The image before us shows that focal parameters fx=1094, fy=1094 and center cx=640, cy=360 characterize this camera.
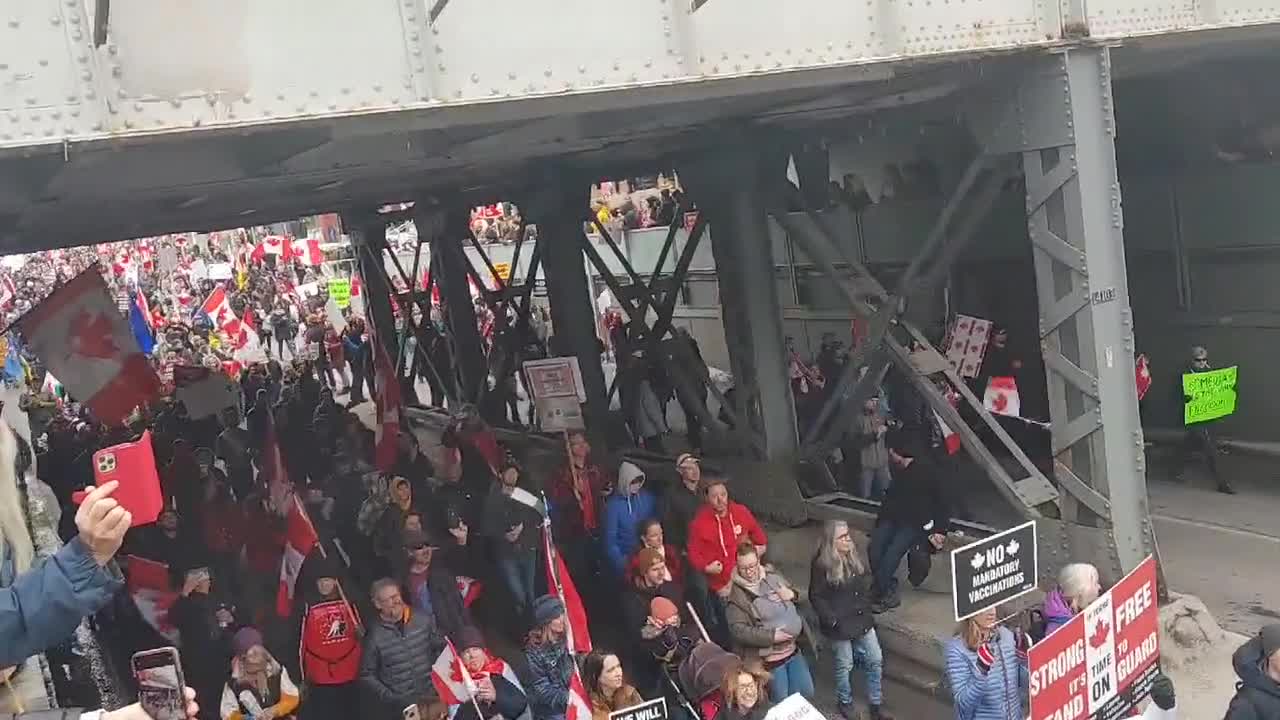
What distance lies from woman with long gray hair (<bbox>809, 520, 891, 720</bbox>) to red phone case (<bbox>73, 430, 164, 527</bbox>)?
14.0 feet

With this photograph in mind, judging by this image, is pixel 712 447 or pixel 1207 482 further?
pixel 712 447

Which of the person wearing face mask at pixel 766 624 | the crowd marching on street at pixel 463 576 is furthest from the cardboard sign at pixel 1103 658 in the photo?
the person wearing face mask at pixel 766 624

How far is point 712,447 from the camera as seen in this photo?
14.6 m

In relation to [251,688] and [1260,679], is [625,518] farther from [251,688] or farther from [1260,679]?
[1260,679]

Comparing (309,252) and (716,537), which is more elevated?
(309,252)

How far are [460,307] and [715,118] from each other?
9.82 m

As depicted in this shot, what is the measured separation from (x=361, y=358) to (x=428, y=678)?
16749mm

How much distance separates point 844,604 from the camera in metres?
7.03

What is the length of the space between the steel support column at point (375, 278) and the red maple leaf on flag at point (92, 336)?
8.61 metres

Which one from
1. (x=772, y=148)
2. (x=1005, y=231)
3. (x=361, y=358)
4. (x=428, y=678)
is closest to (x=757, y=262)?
(x=772, y=148)

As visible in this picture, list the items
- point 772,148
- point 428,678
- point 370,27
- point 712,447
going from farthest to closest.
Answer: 1. point 712,447
2. point 772,148
3. point 428,678
4. point 370,27

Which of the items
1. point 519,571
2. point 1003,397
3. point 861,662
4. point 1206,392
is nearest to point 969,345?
point 1003,397

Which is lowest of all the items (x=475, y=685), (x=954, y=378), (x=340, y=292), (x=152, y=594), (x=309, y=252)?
(x=475, y=685)

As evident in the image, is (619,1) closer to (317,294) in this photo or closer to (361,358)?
(361,358)
